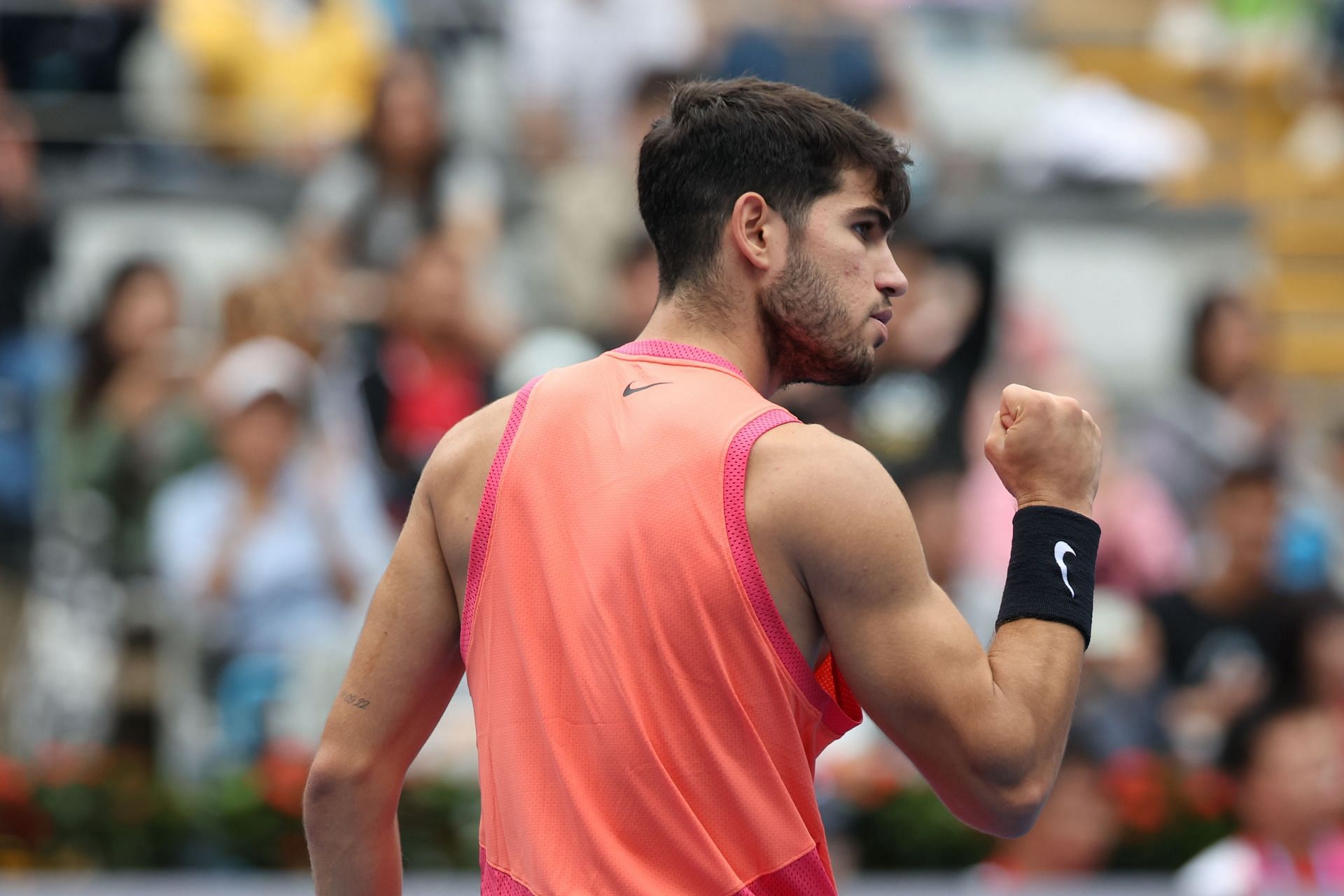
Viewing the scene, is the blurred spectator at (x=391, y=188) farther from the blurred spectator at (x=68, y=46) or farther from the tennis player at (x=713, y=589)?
A: the tennis player at (x=713, y=589)

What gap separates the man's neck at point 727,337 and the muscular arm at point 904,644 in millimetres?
268

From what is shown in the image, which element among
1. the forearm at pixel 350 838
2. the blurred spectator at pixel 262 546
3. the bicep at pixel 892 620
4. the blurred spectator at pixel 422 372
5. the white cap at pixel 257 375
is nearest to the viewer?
the bicep at pixel 892 620

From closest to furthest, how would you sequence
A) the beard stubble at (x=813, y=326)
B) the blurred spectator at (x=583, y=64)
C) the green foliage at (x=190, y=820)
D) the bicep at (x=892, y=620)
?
the bicep at (x=892, y=620) < the beard stubble at (x=813, y=326) < the green foliage at (x=190, y=820) < the blurred spectator at (x=583, y=64)

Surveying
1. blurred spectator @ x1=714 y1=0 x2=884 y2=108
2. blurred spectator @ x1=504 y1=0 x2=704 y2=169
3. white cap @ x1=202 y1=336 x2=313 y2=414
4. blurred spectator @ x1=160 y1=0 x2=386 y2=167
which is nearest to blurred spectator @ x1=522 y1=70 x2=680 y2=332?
blurred spectator @ x1=504 y1=0 x2=704 y2=169

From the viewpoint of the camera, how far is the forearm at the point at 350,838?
2822 mm

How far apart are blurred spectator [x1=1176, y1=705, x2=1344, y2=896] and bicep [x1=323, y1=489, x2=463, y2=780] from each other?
14.2ft

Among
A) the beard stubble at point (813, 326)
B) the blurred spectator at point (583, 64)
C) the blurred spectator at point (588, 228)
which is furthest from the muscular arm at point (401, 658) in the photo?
the blurred spectator at point (583, 64)

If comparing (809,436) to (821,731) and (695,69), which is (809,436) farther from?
(695,69)

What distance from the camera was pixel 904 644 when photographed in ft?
8.02

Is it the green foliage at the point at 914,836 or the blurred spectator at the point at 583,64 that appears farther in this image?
the blurred spectator at the point at 583,64

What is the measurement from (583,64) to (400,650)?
27.2 ft

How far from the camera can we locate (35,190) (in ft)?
31.9

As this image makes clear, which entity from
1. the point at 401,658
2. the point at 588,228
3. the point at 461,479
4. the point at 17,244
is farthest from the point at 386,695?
the point at 588,228

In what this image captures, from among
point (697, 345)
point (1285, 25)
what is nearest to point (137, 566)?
point (697, 345)
